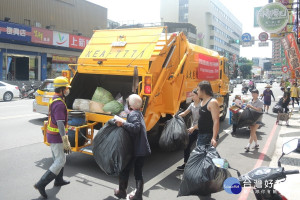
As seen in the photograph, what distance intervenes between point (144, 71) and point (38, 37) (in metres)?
19.6

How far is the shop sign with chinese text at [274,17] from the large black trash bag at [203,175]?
11.8 metres

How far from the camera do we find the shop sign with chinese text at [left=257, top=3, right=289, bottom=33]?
13.3m

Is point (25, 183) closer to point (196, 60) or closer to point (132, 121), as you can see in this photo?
point (132, 121)

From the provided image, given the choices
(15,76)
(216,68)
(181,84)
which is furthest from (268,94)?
(15,76)

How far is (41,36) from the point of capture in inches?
898

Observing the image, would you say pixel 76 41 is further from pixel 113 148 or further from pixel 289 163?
pixel 113 148

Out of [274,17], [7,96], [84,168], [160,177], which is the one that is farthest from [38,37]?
[160,177]

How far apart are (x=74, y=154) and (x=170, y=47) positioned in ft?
10.7

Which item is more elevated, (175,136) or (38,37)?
(38,37)

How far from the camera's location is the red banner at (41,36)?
2222 centimetres

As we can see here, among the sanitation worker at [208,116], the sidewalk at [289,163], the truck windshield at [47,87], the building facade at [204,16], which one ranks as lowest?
the sidewalk at [289,163]

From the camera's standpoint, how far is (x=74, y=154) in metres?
6.30

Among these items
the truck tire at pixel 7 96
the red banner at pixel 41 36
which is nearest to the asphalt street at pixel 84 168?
the truck tire at pixel 7 96

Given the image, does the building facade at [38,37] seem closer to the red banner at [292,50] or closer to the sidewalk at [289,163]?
the red banner at [292,50]
